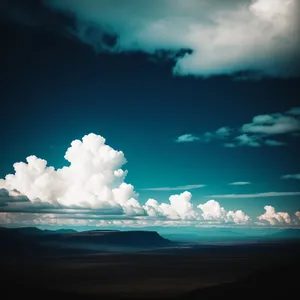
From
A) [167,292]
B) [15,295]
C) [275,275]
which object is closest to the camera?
[275,275]

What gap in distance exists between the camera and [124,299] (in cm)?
13962

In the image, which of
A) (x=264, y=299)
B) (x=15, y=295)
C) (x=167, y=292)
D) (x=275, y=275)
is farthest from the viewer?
(x=167, y=292)

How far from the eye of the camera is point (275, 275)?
4980 inches

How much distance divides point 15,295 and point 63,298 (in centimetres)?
1956

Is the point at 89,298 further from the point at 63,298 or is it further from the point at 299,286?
the point at 299,286

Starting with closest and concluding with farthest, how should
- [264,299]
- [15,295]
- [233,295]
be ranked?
[264,299], [233,295], [15,295]

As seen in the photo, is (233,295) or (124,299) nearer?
(233,295)

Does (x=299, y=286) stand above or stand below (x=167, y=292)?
above

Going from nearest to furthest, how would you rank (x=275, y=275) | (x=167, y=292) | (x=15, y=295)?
(x=275, y=275) → (x=15, y=295) → (x=167, y=292)

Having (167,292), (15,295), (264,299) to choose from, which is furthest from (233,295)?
(15,295)

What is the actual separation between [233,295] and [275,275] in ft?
80.4

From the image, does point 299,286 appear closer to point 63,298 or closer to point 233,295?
point 233,295

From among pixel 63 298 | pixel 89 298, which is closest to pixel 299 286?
pixel 89 298

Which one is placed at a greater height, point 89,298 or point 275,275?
point 275,275
